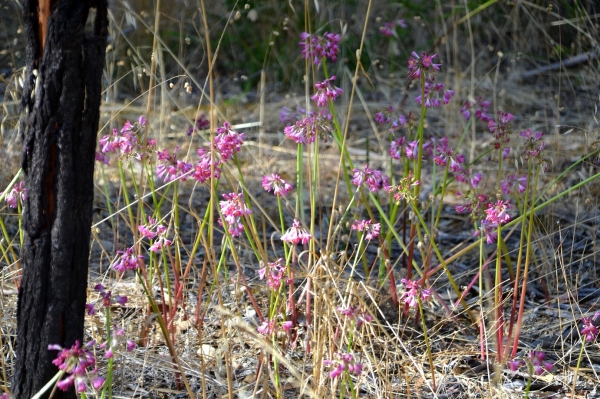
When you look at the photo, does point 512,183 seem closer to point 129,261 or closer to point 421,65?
point 421,65

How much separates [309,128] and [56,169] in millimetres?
794

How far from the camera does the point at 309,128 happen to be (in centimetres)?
231

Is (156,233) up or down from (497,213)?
up

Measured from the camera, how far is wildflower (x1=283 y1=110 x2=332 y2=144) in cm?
231

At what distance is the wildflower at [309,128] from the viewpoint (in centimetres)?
231

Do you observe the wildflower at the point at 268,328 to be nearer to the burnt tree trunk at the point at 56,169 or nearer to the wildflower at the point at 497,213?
the burnt tree trunk at the point at 56,169

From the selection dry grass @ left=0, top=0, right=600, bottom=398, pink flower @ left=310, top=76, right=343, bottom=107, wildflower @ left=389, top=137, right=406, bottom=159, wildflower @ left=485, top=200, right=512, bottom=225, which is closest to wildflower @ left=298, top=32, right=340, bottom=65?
pink flower @ left=310, top=76, right=343, bottom=107

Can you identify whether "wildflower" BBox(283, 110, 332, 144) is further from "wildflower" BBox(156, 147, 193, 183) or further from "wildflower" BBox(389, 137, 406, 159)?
"wildflower" BBox(389, 137, 406, 159)

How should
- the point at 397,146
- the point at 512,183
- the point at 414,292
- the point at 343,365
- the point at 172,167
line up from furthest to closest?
the point at 397,146, the point at 512,183, the point at 172,167, the point at 414,292, the point at 343,365

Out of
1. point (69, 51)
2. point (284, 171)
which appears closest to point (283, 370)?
point (69, 51)

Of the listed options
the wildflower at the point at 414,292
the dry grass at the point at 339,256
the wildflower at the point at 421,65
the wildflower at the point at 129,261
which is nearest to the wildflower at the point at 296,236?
the dry grass at the point at 339,256

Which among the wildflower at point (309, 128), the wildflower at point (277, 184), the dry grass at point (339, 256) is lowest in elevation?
the dry grass at point (339, 256)

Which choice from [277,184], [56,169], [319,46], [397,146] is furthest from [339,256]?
[56,169]

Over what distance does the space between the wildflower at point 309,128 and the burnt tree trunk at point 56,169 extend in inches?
26.6
